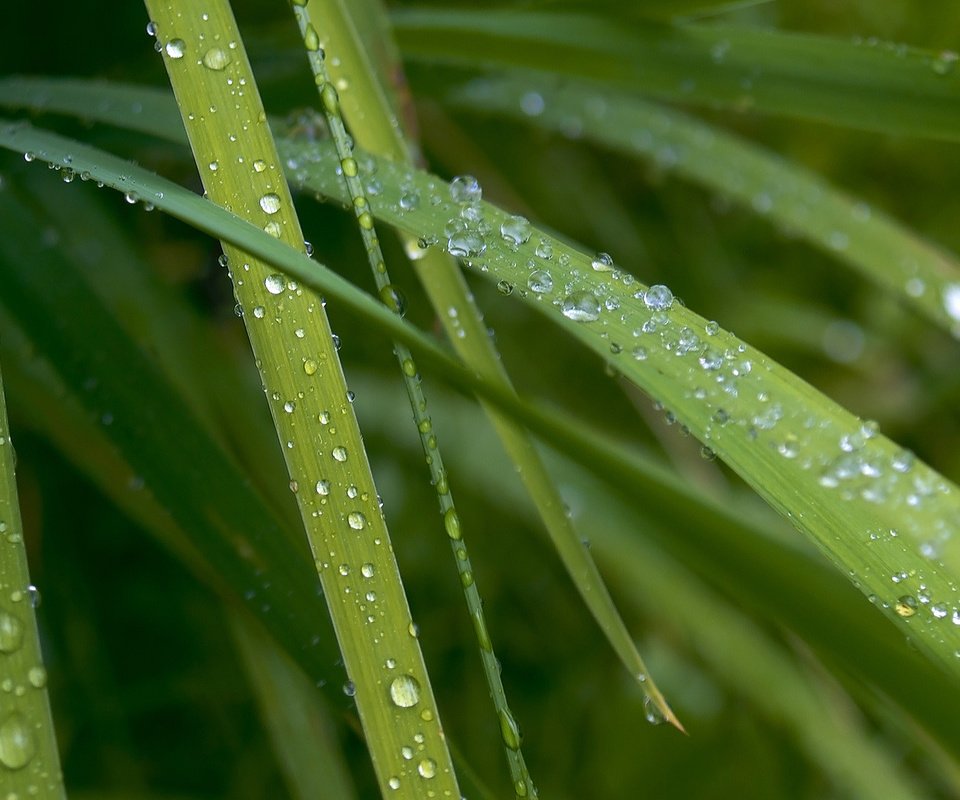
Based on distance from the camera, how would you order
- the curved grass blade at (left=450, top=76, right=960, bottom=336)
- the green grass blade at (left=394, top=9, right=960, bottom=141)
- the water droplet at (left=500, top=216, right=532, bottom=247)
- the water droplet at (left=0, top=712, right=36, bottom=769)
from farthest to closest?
1. the curved grass blade at (left=450, top=76, right=960, bottom=336)
2. the green grass blade at (left=394, top=9, right=960, bottom=141)
3. the water droplet at (left=500, top=216, right=532, bottom=247)
4. the water droplet at (left=0, top=712, right=36, bottom=769)

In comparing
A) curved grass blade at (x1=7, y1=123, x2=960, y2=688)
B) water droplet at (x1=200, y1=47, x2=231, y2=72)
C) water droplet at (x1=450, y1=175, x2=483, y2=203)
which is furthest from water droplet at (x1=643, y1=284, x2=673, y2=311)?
water droplet at (x1=200, y1=47, x2=231, y2=72)

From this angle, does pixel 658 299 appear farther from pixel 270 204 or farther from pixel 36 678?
pixel 36 678

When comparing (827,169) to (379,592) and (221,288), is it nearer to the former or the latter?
(221,288)

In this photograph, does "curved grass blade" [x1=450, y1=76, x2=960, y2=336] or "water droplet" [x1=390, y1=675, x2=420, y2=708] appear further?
"curved grass blade" [x1=450, y1=76, x2=960, y2=336]

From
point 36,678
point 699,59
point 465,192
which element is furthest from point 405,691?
point 699,59

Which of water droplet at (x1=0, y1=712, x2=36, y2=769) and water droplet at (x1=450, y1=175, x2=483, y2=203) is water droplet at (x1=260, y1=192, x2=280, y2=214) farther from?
water droplet at (x1=0, y1=712, x2=36, y2=769)

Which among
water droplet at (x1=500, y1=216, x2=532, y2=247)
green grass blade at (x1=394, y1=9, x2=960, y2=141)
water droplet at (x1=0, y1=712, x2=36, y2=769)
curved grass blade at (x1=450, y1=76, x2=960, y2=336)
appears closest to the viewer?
water droplet at (x1=0, y1=712, x2=36, y2=769)

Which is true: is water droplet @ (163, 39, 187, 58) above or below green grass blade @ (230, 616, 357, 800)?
above

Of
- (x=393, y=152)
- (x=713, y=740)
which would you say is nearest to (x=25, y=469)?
(x=393, y=152)

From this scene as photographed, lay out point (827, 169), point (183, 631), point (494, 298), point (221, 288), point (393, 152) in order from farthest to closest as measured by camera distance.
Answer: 1. point (827, 169)
2. point (494, 298)
3. point (221, 288)
4. point (183, 631)
5. point (393, 152)
